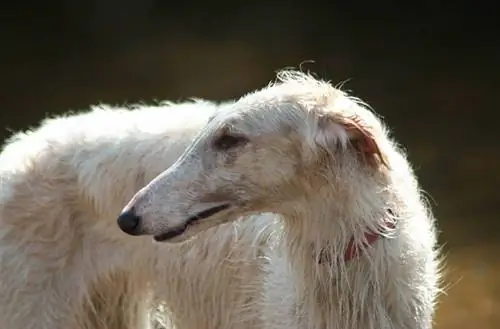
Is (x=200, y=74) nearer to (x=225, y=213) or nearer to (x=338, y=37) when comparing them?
(x=338, y=37)

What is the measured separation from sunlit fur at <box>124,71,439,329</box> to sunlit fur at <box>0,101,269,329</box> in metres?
0.55

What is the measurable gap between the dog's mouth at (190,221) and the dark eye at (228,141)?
0.14m

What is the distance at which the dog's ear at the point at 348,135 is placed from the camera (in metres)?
2.39

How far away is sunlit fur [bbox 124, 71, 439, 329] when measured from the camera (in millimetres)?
2404

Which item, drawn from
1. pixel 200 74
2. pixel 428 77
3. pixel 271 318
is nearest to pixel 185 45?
pixel 200 74

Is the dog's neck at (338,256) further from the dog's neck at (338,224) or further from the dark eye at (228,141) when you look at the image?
the dark eye at (228,141)

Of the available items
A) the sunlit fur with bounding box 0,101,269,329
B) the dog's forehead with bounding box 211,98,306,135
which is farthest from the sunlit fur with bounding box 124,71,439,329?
the sunlit fur with bounding box 0,101,269,329

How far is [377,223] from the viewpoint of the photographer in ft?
8.09

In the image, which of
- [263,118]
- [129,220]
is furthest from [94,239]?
[263,118]

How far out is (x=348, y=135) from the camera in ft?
7.86

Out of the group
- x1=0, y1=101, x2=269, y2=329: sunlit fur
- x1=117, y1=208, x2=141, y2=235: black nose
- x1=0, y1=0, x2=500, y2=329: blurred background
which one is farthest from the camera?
x1=0, y1=0, x2=500, y2=329: blurred background

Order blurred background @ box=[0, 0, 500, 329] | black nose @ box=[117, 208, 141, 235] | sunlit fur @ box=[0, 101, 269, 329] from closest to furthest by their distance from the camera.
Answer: black nose @ box=[117, 208, 141, 235], sunlit fur @ box=[0, 101, 269, 329], blurred background @ box=[0, 0, 500, 329]

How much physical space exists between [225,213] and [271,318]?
1.54ft

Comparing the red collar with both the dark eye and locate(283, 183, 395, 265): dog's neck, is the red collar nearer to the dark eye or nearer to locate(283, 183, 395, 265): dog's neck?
locate(283, 183, 395, 265): dog's neck
